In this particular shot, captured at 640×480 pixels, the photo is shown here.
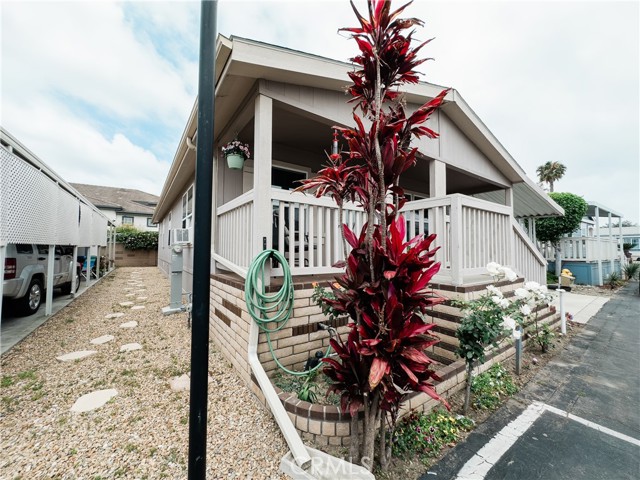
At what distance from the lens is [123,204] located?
2434 cm

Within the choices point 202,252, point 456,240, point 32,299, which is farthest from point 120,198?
point 202,252

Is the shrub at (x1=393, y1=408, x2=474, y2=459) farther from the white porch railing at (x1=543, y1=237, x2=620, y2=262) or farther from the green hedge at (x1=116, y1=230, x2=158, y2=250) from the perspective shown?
the green hedge at (x1=116, y1=230, x2=158, y2=250)

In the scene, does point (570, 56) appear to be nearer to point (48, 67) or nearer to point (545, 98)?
point (545, 98)

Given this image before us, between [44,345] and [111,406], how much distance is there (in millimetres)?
2469

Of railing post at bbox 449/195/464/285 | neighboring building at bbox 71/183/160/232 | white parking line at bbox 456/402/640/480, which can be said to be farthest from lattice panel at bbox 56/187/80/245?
Answer: neighboring building at bbox 71/183/160/232

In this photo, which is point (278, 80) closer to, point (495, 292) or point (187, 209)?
point (495, 292)

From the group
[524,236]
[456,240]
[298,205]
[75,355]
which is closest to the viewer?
[456,240]

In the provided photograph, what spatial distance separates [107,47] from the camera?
351cm

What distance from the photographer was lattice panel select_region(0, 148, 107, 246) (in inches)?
151

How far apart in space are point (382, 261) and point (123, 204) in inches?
1163

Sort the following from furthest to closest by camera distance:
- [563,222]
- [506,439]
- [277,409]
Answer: [563,222] < [506,439] < [277,409]

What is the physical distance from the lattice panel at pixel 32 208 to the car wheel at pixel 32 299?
870 millimetres

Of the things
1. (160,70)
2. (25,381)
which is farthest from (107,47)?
(25,381)

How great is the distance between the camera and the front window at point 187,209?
758cm
